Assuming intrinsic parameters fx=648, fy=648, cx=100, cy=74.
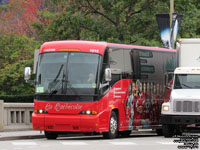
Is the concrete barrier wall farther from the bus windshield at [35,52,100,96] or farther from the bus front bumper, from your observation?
the bus front bumper

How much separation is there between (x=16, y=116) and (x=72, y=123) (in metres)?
6.38

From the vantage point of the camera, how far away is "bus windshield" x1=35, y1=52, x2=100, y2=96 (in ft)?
71.0

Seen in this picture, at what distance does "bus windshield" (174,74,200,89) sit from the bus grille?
101 centimetres

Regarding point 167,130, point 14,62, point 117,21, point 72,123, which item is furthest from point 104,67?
point 14,62

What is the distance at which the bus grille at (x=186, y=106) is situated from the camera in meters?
22.6

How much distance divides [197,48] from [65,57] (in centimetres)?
521

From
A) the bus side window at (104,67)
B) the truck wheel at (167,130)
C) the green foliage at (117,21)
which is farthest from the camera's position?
the green foliage at (117,21)

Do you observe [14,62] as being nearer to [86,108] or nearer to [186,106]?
[186,106]

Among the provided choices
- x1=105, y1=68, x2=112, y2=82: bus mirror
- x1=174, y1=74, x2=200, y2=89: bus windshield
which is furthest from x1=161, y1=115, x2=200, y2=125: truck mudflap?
x1=105, y1=68, x2=112, y2=82: bus mirror

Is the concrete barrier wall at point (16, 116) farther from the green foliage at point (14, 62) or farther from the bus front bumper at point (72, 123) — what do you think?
the green foliage at point (14, 62)

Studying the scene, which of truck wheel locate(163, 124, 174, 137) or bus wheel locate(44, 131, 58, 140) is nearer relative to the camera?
bus wheel locate(44, 131, 58, 140)

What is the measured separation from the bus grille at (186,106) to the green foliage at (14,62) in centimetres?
2367

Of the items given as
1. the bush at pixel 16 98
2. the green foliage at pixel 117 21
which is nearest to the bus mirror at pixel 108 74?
the green foliage at pixel 117 21

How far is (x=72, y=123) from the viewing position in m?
21.4
